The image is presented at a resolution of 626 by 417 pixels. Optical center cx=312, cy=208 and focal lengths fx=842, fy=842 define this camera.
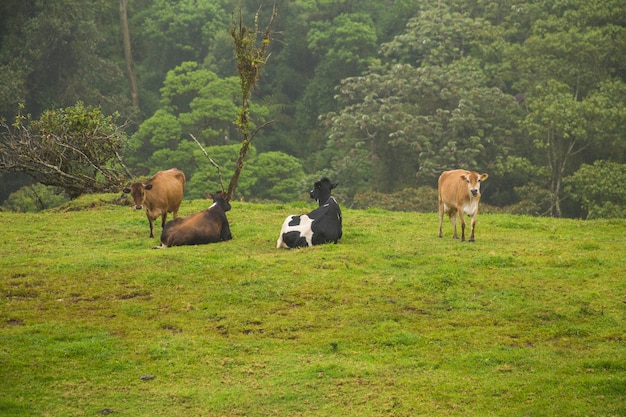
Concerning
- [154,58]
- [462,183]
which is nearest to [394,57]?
[154,58]

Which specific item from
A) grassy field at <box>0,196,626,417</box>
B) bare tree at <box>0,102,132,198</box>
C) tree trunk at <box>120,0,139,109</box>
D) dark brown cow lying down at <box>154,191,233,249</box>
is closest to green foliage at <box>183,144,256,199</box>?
tree trunk at <box>120,0,139,109</box>

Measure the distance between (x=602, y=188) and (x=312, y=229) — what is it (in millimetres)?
24626

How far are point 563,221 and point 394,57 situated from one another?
137 feet

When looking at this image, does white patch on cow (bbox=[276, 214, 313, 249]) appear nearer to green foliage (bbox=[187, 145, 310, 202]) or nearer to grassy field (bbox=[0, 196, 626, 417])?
grassy field (bbox=[0, 196, 626, 417])

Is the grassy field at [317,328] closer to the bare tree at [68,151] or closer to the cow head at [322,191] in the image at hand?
the cow head at [322,191]

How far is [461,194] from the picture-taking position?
59.1 ft

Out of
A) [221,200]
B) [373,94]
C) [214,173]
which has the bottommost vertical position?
[214,173]

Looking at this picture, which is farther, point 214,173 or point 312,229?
point 214,173

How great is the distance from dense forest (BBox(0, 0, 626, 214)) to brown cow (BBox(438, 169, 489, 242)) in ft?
62.4

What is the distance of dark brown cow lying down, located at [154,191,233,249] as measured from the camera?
1798cm

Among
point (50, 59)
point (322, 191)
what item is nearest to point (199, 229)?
point (322, 191)

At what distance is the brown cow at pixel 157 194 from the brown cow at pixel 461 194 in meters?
6.25

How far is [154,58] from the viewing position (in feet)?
236

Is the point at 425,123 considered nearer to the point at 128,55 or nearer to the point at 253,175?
the point at 253,175
